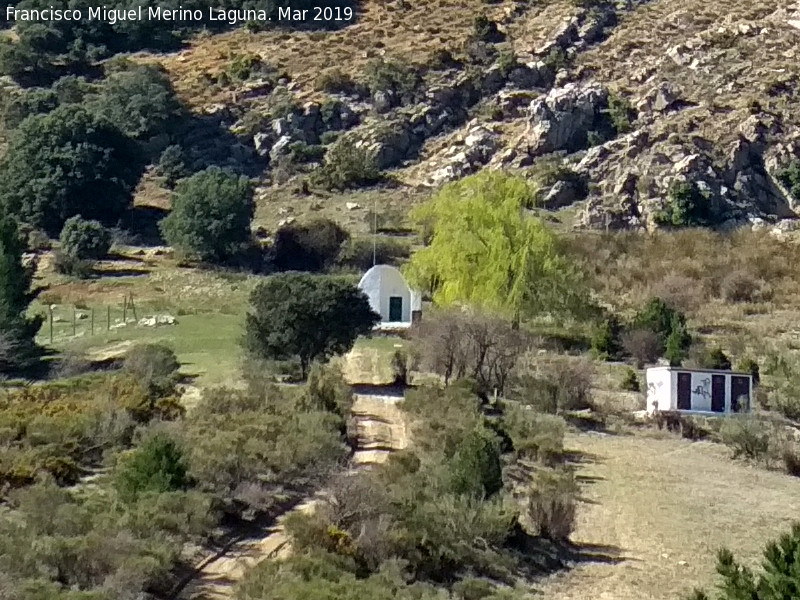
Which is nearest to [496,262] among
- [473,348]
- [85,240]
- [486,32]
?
[473,348]

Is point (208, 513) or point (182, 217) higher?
point (182, 217)

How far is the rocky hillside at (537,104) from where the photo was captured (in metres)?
56.9

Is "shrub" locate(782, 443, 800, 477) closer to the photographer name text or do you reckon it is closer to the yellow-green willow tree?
the yellow-green willow tree

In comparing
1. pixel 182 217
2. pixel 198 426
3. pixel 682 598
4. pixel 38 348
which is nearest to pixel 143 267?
pixel 182 217

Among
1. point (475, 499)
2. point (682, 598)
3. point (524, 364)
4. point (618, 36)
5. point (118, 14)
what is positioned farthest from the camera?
point (118, 14)

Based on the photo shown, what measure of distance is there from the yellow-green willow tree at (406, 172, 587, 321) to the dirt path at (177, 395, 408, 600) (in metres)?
10.9

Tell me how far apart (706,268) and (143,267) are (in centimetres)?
1930

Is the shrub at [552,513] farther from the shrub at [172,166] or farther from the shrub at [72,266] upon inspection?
the shrub at [172,166]

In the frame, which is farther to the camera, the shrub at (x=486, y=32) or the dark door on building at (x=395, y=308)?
the shrub at (x=486, y=32)

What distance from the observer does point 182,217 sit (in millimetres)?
51750

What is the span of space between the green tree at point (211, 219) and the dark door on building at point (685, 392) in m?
21.2

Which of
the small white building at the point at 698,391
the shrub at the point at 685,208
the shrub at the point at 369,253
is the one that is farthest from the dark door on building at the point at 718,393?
the shrub at the point at 685,208

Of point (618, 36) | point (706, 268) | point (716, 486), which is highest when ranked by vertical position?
point (618, 36)

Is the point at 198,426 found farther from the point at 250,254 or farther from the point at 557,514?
the point at 250,254
